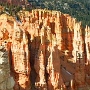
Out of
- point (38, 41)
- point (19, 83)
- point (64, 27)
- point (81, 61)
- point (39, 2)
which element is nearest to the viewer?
point (19, 83)

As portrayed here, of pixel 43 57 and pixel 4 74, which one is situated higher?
pixel 43 57

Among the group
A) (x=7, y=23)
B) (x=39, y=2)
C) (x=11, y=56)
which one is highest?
(x=39, y=2)

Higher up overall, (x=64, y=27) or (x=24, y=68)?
(x=64, y=27)

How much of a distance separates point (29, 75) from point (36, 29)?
5266mm

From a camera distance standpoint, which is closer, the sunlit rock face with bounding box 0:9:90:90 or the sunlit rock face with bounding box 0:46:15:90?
the sunlit rock face with bounding box 0:46:15:90

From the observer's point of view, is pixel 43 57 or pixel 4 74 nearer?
pixel 4 74

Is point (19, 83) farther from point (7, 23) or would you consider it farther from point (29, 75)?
point (7, 23)

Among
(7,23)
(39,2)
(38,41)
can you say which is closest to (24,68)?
(38,41)

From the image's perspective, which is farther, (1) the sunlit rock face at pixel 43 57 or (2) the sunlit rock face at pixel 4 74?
(1) the sunlit rock face at pixel 43 57

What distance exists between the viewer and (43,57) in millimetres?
32406

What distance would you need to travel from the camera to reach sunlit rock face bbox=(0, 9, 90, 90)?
30.9 meters

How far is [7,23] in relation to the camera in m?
34.8

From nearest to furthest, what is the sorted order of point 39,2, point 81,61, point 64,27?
point 81,61
point 64,27
point 39,2

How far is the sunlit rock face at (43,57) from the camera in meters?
30.9
